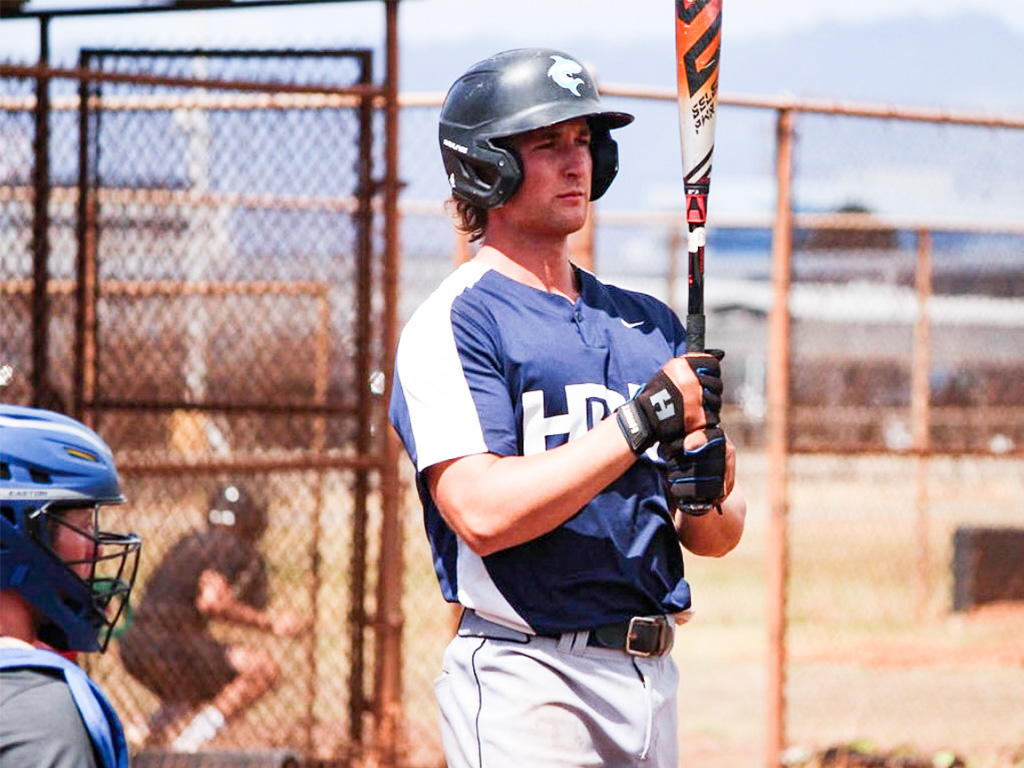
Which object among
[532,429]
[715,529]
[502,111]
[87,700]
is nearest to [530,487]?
[532,429]

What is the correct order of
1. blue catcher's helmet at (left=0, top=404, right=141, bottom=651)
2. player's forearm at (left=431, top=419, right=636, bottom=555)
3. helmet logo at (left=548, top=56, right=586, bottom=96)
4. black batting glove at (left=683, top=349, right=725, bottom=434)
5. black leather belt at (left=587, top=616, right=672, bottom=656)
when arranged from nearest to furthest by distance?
blue catcher's helmet at (left=0, top=404, right=141, bottom=651) < player's forearm at (left=431, top=419, right=636, bottom=555) < black batting glove at (left=683, top=349, right=725, bottom=434) < black leather belt at (left=587, top=616, right=672, bottom=656) < helmet logo at (left=548, top=56, right=586, bottom=96)

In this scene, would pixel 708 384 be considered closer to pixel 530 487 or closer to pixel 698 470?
pixel 698 470

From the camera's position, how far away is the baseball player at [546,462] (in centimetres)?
292

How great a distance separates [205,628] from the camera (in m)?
6.26

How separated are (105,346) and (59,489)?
3.22 meters

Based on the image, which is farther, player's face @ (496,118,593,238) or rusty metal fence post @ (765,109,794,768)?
rusty metal fence post @ (765,109,794,768)

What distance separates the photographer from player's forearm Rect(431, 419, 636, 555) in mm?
2848

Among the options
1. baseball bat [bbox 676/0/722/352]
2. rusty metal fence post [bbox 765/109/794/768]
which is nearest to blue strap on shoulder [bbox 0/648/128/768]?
baseball bat [bbox 676/0/722/352]

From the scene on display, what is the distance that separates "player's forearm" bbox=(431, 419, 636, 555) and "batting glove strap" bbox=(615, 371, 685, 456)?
0.07 ft

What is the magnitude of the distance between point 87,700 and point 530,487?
905 mm

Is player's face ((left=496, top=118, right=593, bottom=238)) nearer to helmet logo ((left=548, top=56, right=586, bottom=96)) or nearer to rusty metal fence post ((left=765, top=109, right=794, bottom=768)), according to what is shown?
helmet logo ((left=548, top=56, right=586, bottom=96))

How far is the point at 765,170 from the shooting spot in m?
6.91

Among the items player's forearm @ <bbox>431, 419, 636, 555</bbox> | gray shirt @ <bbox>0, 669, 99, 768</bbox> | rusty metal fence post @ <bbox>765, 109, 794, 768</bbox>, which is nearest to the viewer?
gray shirt @ <bbox>0, 669, 99, 768</bbox>

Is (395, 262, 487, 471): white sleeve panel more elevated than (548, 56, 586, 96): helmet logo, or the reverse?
(548, 56, 586, 96): helmet logo
